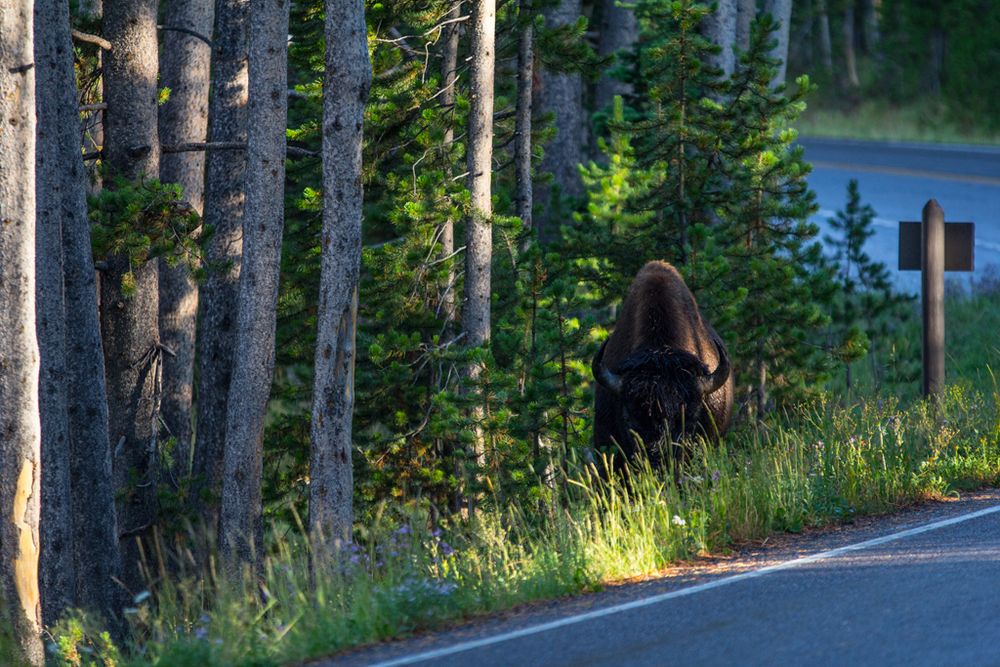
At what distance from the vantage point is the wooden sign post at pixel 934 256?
43.8 ft

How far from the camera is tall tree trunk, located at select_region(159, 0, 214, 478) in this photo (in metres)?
18.2

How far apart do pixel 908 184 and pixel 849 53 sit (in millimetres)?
24046

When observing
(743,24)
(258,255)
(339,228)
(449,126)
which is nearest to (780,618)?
(339,228)

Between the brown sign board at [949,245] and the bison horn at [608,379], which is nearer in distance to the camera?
the bison horn at [608,379]

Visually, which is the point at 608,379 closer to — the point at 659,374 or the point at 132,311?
the point at 659,374

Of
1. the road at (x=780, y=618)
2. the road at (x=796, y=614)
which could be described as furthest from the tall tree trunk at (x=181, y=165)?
the road at (x=780, y=618)

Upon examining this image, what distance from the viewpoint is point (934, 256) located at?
13.3 meters

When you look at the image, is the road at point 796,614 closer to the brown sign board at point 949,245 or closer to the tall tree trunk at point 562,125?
the brown sign board at point 949,245

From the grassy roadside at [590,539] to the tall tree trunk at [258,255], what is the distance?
1.67 meters

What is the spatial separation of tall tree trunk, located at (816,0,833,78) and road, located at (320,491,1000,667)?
172 ft

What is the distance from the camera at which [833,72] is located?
59219 mm

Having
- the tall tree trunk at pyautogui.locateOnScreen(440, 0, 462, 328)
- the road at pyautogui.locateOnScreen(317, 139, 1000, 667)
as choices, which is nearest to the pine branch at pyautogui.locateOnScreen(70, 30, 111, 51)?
the tall tree trunk at pyautogui.locateOnScreen(440, 0, 462, 328)

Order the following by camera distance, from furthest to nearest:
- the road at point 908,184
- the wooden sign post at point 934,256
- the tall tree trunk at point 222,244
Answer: the road at point 908,184 → the tall tree trunk at point 222,244 → the wooden sign post at point 934,256

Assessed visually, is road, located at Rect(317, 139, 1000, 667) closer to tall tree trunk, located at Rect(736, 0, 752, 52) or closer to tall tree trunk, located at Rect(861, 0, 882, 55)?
tall tree trunk, located at Rect(736, 0, 752, 52)
